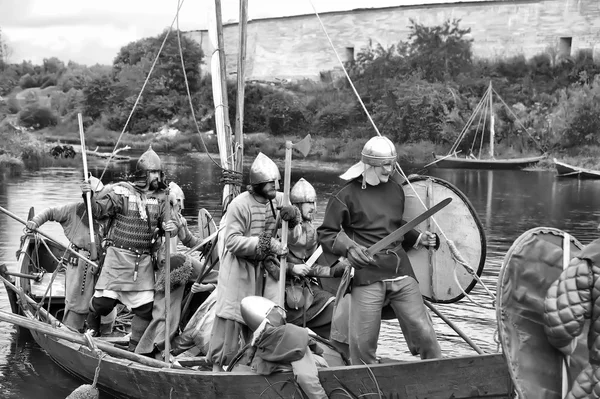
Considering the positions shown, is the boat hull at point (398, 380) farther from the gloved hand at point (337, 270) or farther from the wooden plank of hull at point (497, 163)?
the wooden plank of hull at point (497, 163)

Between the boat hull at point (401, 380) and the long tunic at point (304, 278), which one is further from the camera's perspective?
the long tunic at point (304, 278)

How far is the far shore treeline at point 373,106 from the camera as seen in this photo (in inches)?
1510

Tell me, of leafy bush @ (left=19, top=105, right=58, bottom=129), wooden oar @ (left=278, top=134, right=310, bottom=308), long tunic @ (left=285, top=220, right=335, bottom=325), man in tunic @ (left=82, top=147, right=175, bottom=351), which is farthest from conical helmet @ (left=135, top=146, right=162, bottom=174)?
leafy bush @ (left=19, top=105, right=58, bottom=129)

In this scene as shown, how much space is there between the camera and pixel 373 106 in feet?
150

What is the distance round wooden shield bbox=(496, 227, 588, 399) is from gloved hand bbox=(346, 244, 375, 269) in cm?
177

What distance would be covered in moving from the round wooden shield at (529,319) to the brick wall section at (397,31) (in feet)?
138

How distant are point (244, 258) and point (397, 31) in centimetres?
4560

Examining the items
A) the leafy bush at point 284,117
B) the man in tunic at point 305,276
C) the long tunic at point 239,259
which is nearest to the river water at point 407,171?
the man in tunic at point 305,276

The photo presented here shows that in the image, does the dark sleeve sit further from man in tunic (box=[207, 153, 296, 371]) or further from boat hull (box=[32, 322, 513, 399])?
boat hull (box=[32, 322, 513, 399])

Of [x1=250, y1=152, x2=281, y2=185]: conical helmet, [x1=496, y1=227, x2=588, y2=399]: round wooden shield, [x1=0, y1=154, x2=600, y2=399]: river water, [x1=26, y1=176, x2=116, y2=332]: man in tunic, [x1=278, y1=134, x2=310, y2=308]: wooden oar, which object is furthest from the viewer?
[x1=0, y1=154, x2=600, y2=399]: river water

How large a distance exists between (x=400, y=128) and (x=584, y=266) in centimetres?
3886

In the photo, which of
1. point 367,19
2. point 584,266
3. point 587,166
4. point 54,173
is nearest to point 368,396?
point 584,266

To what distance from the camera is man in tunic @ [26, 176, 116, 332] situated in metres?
8.92

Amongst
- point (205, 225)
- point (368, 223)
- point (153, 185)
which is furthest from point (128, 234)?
point (368, 223)
